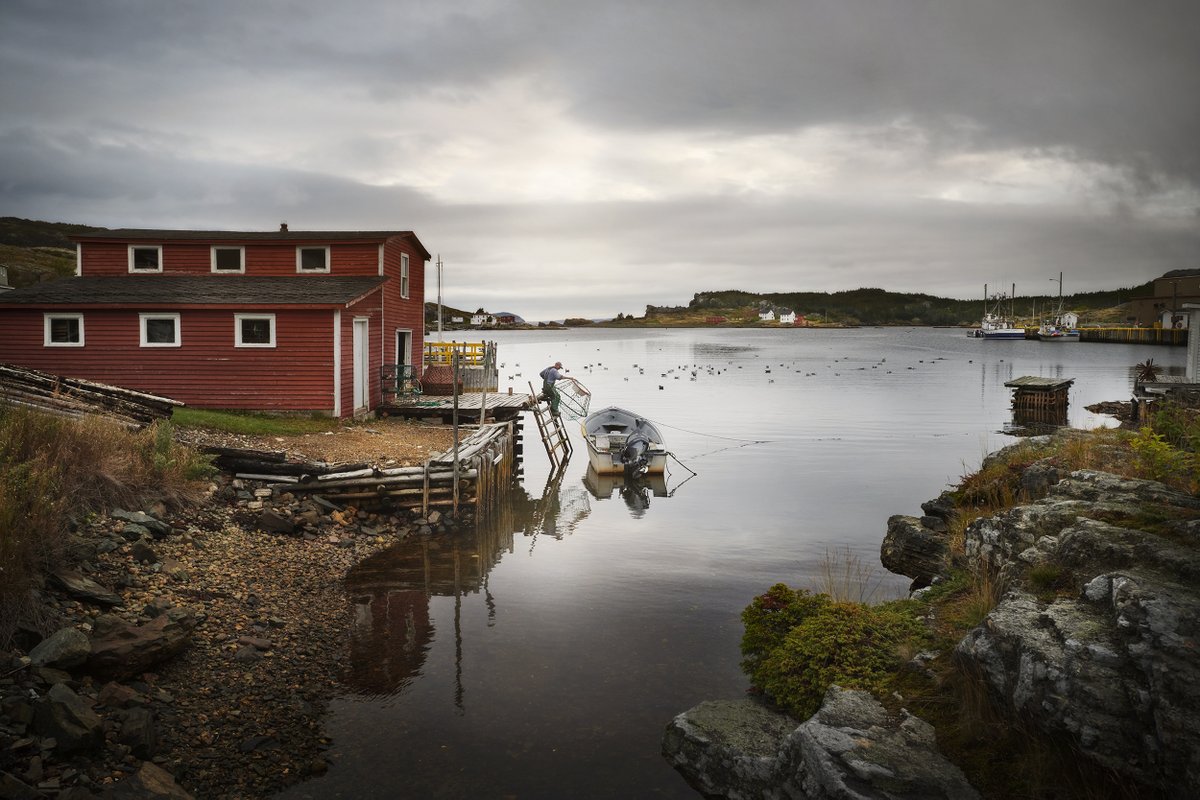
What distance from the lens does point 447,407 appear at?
1113 inches

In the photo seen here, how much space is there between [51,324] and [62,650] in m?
21.8

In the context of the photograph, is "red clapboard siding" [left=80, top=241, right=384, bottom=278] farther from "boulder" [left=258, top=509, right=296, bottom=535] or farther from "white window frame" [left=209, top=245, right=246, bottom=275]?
"boulder" [left=258, top=509, right=296, bottom=535]

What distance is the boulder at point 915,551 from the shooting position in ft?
49.3

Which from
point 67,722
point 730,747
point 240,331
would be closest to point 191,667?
point 67,722

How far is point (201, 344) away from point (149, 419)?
8.11 metres

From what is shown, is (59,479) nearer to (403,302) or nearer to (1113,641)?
(1113,641)

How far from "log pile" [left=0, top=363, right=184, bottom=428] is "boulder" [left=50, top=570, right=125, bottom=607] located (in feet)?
22.8

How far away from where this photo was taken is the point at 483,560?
16797mm

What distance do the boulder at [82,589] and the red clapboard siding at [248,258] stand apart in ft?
67.2

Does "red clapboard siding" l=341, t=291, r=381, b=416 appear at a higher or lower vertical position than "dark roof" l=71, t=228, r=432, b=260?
lower

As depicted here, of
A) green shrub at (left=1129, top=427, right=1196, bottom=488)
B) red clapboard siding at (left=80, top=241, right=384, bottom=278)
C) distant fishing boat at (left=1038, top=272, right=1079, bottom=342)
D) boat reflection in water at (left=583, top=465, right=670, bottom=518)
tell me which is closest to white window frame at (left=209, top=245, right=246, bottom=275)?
red clapboard siding at (left=80, top=241, right=384, bottom=278)

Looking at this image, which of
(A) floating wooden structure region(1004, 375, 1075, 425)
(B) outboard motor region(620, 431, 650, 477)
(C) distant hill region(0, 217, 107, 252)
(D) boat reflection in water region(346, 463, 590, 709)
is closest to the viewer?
(D) boat reflection in water region(346, 463, 590, 709)

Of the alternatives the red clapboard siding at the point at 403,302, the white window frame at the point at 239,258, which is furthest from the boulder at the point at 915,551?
the white window frame at the point at 239,258

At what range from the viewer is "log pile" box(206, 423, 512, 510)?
1706 centimetres
